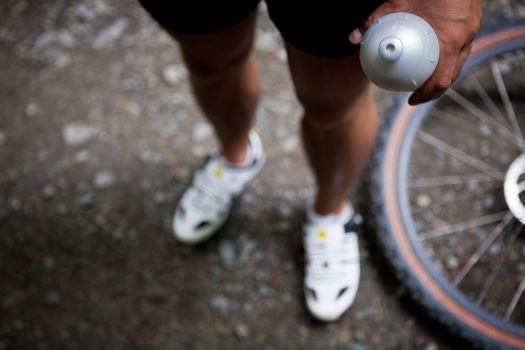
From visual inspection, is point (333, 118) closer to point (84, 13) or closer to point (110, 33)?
point (110, 33)

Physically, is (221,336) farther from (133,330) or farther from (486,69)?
(486,69)

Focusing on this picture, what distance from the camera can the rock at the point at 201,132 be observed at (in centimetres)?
152

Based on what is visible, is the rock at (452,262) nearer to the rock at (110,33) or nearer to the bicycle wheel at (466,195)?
the bicycle wheel at (466,195)

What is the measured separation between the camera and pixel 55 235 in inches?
55.4

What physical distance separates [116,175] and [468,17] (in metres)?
1.17

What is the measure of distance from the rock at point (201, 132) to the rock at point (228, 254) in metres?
0.34

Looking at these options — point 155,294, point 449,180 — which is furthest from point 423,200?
point 155,294

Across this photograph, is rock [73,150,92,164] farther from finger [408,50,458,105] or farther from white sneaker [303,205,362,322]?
finger [408,50,458,105]

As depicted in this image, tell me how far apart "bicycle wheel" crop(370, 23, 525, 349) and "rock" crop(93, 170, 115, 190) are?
2.54 feet

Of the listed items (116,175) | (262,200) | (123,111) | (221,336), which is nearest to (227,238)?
(262,200)

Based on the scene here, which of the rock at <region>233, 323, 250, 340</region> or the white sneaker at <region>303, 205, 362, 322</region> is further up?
the white sneaker at <region>303, 205, 362, 322</region>

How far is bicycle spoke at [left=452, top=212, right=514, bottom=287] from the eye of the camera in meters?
1.30

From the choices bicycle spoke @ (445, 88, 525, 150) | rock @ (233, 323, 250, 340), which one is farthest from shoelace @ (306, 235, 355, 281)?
bicycle spoke @ (445, 88, 525, 150)

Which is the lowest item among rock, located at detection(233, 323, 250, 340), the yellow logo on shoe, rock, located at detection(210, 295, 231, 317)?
rock, located at detection(233, 323, 250, 340)
